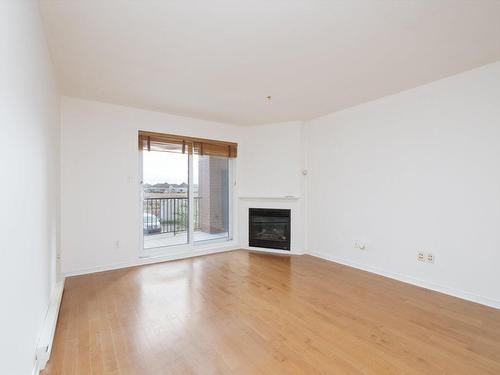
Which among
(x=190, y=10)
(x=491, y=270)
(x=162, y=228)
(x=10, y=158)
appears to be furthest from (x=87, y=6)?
(x=491, y=270)

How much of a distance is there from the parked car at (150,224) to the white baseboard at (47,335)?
1.66 m

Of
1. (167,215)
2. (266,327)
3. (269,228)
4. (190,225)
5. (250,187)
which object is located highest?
(250,187)

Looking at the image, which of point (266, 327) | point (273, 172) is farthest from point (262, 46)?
point (273, 172)


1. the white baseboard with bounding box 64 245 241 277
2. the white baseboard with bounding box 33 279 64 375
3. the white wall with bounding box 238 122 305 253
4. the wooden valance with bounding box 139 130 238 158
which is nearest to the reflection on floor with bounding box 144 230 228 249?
the white baseboard with bounding box 64 245 241 277

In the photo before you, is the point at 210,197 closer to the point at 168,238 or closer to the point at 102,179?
the point at 168,238

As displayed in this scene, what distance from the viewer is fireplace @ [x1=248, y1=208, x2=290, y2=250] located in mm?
4930

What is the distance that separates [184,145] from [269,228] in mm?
2275

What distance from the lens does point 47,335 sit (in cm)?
195

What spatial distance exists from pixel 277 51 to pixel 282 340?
2.56 metres

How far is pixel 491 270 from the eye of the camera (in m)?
2.68

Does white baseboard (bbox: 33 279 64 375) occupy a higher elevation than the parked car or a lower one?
lower

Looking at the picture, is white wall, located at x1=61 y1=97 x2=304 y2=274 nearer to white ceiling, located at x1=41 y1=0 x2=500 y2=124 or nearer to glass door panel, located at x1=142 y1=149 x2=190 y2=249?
glass door panel, located at x1=142 y1=149 x2=190 y2=249

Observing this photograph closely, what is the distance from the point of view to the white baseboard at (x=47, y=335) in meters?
1.72

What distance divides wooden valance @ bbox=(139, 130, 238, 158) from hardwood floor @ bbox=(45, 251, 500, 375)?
2.10m
